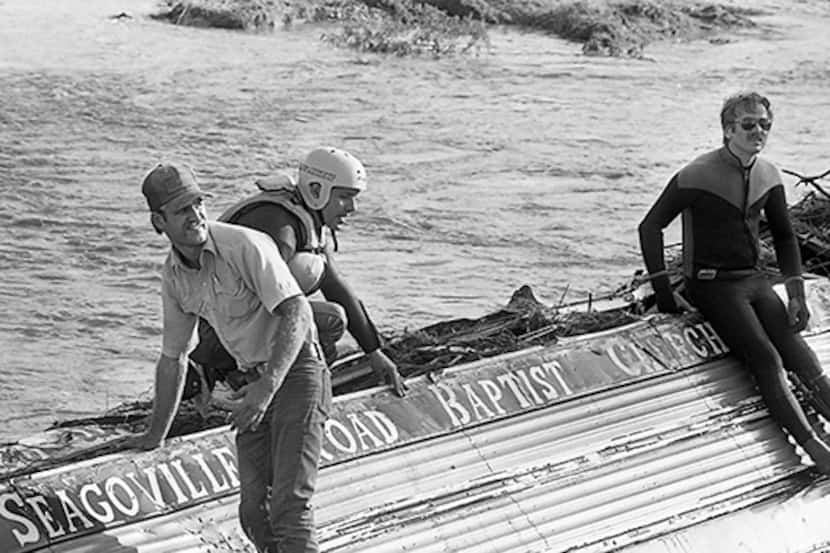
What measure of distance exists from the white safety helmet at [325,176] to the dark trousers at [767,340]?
2401 millimetres

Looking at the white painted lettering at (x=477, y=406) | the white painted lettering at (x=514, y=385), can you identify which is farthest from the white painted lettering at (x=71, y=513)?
the white painted lettering at (x=514, y=385)

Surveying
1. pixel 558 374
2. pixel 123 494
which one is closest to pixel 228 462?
pixel 123 494

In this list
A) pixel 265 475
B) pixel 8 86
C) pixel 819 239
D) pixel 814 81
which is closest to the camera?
pixel 265 475

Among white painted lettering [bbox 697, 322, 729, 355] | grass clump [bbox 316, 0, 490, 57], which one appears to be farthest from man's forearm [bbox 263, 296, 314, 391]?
grass clump [bbox 316, 0, 490, 57]

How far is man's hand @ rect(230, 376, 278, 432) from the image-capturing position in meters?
5.75

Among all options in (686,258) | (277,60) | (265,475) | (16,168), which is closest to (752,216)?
(686,258)

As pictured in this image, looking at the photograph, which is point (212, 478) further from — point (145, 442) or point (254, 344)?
point (254, 344)

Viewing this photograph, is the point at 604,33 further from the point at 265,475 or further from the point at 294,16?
the point at 265,475

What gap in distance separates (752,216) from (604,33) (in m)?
18.9

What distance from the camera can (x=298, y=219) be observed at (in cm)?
700

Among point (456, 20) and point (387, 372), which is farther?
point (456, 20)

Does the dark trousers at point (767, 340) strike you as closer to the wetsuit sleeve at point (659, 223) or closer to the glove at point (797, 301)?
the glove at point (797, 301)

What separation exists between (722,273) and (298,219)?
2.54 m

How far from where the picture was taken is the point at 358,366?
791cm
